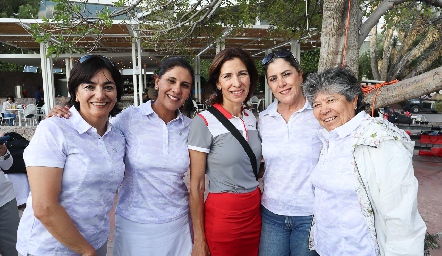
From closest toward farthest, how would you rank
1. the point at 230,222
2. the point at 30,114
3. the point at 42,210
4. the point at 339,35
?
the point at 42,210 → the point at 230,222 → the point at 339,35 → the point at 30,114

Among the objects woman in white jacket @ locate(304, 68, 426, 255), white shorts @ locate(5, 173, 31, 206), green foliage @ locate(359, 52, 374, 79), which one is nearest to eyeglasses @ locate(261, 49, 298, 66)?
woman in white jacket @ locate(304, 68, 426, 255)

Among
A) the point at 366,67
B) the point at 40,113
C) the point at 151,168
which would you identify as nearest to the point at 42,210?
the point at 151,168

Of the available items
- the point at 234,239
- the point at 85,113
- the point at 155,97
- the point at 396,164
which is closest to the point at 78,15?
the point at 155,97

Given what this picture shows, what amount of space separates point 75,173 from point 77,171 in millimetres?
14

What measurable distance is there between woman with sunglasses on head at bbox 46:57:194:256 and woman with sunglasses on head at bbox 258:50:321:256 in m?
0.60

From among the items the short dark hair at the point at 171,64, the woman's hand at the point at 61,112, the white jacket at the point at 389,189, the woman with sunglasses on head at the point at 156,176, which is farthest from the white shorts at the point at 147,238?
the white jacket at the point at 389,189

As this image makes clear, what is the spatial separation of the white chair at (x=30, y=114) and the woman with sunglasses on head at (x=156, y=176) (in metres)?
13.4

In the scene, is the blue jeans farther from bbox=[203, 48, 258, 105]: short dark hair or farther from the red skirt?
bbox=[203, 48, 258, 105]: short dark hair

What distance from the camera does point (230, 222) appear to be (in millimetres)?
2230

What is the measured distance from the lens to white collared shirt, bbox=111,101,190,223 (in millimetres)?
2131

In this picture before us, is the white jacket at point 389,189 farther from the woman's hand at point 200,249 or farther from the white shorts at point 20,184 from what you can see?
the white shorts at point 20,184

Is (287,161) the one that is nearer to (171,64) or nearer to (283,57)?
(283,57)

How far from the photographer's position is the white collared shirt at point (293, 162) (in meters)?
2.23

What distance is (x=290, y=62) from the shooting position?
94.0 inches
